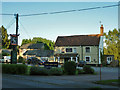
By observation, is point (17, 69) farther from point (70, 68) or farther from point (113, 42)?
point (113, 42)

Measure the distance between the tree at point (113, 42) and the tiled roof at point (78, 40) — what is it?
20.8 feet

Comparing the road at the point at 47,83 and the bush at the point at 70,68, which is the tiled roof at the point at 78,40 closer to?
the bush at the point at 70,68

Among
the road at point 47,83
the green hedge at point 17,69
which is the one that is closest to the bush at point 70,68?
the road at point 47,83

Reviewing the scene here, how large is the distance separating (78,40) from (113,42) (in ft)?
35.4

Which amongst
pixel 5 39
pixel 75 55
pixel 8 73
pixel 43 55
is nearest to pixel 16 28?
pixel 8 73

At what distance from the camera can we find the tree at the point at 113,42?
5703cm

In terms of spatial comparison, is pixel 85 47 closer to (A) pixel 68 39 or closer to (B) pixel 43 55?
(A) pixel 68 39

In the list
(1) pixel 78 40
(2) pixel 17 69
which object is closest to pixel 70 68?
(2) pixel 17 69

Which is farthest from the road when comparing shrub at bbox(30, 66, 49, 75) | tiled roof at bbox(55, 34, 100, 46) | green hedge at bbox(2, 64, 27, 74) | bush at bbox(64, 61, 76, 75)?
tiled roof at bbox(55, 34, 100, 46)

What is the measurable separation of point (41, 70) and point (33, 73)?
0.93 m

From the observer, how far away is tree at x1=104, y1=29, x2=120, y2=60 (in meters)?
57.0

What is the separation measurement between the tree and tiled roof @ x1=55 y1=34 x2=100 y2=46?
6.33 metres

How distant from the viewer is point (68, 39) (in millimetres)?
56219

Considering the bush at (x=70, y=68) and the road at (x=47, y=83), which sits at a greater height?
the bush at (x=70, y=68)
